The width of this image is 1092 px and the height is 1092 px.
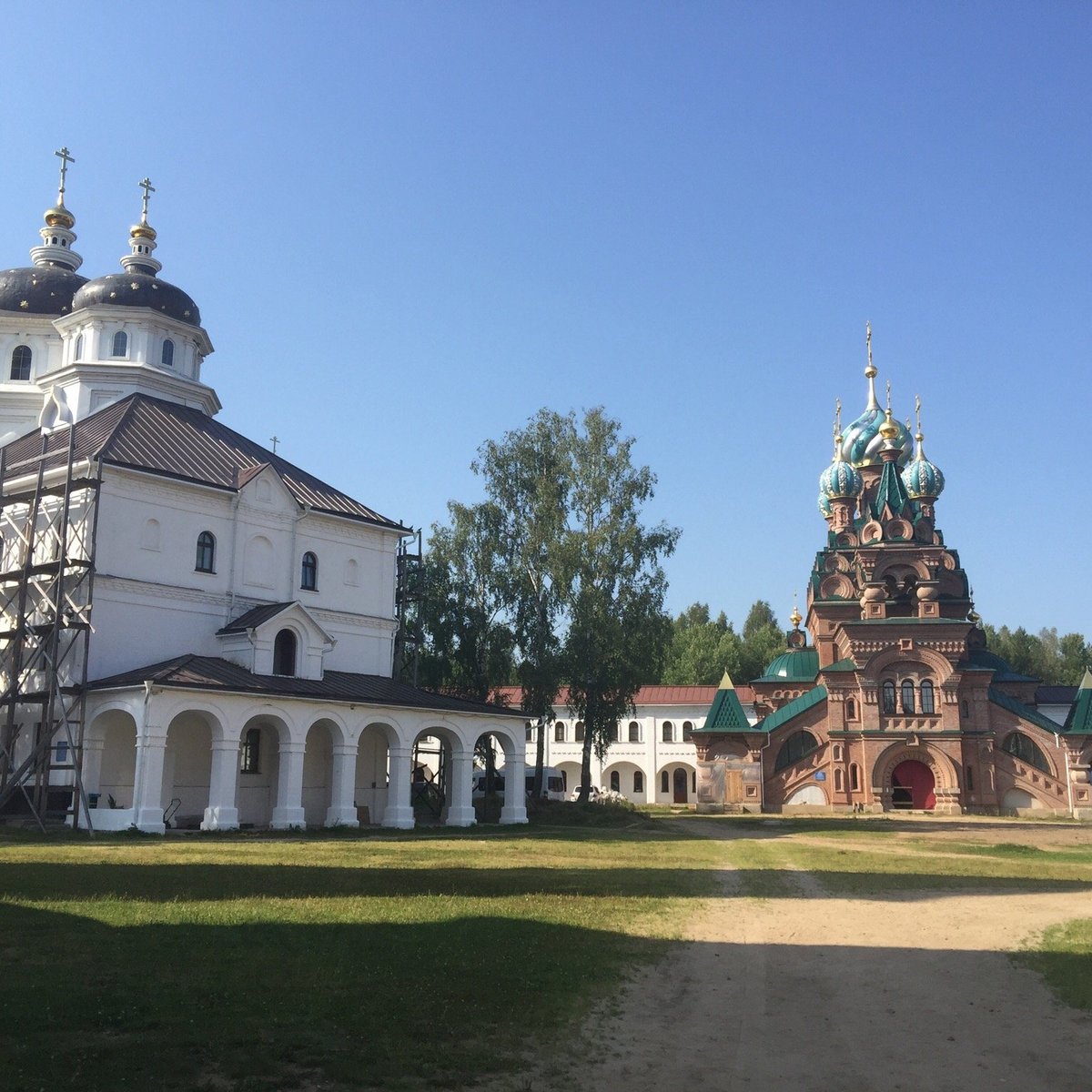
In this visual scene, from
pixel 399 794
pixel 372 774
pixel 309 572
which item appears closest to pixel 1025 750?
pixel 372 774

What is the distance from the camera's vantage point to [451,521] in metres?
43.4

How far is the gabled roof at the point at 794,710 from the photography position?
4966 centimetres

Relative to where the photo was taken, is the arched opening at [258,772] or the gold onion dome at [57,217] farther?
the gold onion dome at [57,217]

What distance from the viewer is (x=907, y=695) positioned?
48.2m

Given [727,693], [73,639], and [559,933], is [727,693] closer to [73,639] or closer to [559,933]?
[73,639]

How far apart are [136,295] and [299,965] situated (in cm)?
3454

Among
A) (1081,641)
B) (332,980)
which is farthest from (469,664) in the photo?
(1081,641)

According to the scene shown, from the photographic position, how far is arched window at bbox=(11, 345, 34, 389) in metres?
43.1

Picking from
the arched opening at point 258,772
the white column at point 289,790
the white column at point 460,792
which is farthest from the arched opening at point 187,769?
the white column at point 460,792

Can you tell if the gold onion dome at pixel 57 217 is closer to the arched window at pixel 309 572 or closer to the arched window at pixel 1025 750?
the arched window at pixel 309 572

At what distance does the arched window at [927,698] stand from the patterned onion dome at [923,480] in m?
12.1

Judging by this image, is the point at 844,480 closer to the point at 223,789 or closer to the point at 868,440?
the point at 868,440

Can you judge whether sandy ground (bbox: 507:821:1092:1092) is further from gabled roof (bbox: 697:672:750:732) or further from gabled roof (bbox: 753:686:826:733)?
gabled roof (bbox: 753:686:826:733)

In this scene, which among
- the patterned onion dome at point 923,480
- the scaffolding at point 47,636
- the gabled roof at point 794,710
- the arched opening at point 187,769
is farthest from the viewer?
the patterned onion dome at point 923,480
